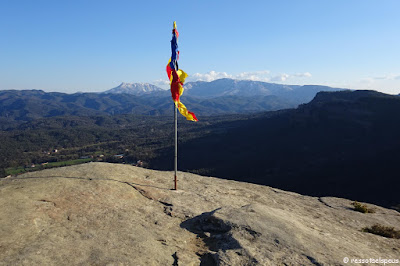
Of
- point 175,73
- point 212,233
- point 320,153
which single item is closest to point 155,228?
point 212,233

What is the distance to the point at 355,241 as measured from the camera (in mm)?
11273

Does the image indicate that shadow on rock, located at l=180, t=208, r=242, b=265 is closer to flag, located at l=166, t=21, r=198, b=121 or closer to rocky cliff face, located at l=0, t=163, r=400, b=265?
rocky cliff face, located at l=0, t=163, r=400, b=265

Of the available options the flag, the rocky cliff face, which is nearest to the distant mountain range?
the rocky cliff face

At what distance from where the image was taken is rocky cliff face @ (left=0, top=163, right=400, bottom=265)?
339 inches

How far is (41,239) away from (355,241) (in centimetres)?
1254

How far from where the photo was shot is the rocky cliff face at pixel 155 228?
8609 millimetres

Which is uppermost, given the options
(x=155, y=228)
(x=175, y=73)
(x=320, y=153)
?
(x=175, y=73)

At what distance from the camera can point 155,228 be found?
36.2ft

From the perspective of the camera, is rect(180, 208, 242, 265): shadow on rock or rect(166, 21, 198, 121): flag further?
rect(166, 21, 198, 121): flag

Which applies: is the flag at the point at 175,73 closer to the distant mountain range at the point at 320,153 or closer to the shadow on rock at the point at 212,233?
the shadow on rock at the point at 212,233

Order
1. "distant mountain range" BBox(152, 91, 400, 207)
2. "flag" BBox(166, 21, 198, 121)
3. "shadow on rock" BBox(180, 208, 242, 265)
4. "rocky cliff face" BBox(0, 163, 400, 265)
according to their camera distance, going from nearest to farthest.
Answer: "rocky cliff face" BBox(0, 163, 400, 265) → "shadow on rock" BBox(180, 208, 242, 265) → "flag" BBox(166, 21, 198, 121) → "distant mountain range" BBox(152, 91, 400, 207)

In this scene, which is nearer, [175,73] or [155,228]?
[155,228]

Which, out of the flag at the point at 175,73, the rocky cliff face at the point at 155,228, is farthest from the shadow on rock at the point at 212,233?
Result: the flag at the point at 175,73

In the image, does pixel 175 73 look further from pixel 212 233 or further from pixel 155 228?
pixel 212 233
